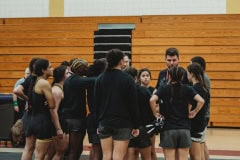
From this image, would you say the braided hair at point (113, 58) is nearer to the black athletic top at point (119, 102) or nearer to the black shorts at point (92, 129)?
the black athletic top at point (119, 102)

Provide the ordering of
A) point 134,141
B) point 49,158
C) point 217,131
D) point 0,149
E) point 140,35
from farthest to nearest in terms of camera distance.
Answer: point 140,35
point 217,131
point 0,149
point 49,158
point 134,141

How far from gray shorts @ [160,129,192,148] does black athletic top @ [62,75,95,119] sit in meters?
1.22

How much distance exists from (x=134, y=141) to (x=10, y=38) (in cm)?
805

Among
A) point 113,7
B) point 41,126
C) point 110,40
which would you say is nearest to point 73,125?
point 41,126

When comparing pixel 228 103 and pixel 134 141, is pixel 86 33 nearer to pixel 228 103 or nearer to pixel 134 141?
pixel 228 103

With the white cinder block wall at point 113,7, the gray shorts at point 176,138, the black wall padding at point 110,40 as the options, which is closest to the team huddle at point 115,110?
the gray shorts at point 176,138

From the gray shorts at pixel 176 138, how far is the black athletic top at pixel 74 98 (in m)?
1.22

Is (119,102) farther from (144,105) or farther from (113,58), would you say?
(144,105)

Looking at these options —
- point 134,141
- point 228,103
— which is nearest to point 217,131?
point 228,103

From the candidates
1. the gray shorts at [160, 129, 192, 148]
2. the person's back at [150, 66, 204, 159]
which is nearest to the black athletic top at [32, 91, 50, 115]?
the person's back at [150, 66, 204, 159]

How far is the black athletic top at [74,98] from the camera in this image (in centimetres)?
546

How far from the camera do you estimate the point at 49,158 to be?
18.6ft

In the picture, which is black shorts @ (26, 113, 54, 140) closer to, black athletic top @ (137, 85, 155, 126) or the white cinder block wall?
black athletic top @ (137, 85, 155, 126)

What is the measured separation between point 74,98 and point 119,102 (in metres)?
1.09
